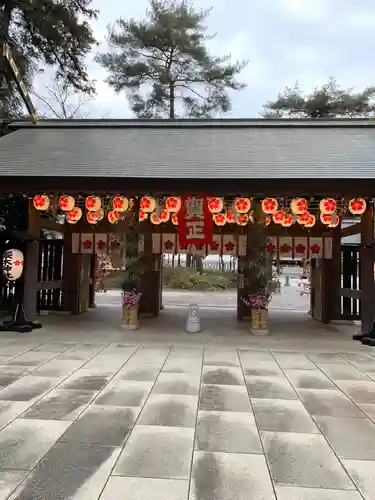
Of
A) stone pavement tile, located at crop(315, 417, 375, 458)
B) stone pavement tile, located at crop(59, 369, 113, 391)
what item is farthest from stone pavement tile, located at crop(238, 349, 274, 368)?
stone pavement tile, located at crop(315, 417, 375, 458)

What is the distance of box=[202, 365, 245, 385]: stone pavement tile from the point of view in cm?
503

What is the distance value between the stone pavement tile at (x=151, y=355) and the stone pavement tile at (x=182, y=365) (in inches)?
6.8

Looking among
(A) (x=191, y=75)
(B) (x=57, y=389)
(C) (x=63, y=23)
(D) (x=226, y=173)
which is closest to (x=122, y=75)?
(A) (x=191, y=75)

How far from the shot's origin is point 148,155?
880 cm

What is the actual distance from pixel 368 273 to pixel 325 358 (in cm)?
274

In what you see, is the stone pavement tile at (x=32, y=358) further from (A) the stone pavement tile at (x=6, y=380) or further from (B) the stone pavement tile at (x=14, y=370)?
(A) the stone pavement tile at (x=6, y=380)

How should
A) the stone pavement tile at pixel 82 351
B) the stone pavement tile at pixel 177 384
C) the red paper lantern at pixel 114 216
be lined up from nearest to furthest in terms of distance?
1. the stone pavement tile at pixel 177 384
2. the stone pavement tile at pixel 82 351
3. the red paper lantern at pixel 114 216

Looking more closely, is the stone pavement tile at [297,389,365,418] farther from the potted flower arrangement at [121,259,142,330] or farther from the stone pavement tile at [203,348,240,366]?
the potted flower arrangement at [121,259,142,330]

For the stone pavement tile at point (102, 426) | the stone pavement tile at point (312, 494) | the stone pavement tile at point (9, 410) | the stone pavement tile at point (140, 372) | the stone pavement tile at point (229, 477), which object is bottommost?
the stone pavement tile at point (140, 372)

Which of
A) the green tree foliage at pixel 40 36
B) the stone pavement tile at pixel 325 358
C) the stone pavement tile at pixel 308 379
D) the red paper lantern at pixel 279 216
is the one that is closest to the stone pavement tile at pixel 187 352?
the stone pavement tile at pixel 308 379

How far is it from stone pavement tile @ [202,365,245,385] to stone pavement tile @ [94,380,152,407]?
84cm

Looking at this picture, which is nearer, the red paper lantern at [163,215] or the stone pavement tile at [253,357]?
the stone pavement tile at [253,357]

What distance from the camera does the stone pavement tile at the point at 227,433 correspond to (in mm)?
3115

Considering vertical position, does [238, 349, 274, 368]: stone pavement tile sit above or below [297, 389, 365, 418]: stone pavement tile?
below
